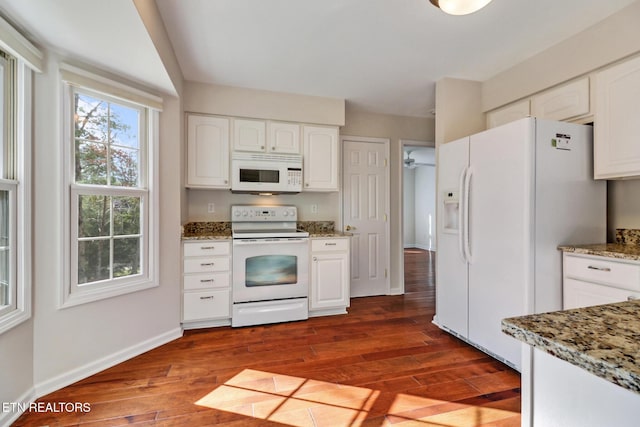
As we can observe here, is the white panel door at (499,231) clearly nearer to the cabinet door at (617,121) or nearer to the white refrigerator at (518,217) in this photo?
the white refrigerator at (518,217)

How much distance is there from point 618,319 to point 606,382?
251mm

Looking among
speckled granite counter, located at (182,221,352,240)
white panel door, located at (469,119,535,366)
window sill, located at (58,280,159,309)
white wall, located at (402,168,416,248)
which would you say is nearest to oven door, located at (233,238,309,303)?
speckled granite counter, located at (182,221,352,240)

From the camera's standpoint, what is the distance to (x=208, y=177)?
→ 3.18m

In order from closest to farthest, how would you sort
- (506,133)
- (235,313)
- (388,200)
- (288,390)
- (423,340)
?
(288,390) → (506,133) → (423,340) → (235,313) → (388,200)

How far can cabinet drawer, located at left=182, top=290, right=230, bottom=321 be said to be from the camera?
2.83 meters

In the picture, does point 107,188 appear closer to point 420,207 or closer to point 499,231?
point 499,231

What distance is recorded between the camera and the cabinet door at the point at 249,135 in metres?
3.26

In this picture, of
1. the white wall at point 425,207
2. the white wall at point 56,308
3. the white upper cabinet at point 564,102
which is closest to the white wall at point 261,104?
the white wall at point 56,308

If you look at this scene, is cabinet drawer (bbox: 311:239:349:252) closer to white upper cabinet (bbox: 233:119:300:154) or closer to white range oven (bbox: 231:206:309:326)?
white range oven (bbox: 231:206:309:326)

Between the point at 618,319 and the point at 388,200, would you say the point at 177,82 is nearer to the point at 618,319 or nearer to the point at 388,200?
the point at 388,200

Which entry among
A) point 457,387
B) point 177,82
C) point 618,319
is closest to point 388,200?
point 457,387

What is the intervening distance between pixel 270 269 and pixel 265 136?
1.43m

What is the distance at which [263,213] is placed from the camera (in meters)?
3.56

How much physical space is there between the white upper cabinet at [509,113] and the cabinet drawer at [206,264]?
294cm
